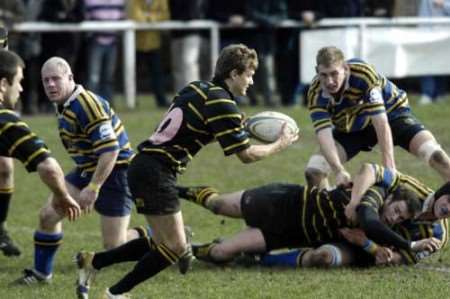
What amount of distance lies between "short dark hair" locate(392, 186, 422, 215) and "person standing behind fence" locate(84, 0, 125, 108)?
31.3 feet

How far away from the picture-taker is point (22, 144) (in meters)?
7.27

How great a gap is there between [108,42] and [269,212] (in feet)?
30.1

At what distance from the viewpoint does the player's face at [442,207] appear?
8.75m

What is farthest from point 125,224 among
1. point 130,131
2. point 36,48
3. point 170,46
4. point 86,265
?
point 170,46

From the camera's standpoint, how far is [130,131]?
52.9 ft

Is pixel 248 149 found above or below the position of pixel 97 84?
above

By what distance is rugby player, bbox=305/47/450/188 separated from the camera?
31.3 ft

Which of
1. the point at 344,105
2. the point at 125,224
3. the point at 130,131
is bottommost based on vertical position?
the point at 130,131

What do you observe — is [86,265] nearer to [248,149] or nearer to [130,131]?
[248,149]

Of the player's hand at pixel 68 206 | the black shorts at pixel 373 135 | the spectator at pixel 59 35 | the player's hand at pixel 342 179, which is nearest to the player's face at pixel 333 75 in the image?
the player's hand at pixel 342 179

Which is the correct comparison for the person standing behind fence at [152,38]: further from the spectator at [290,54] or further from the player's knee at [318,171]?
the player's knee at [318,171]

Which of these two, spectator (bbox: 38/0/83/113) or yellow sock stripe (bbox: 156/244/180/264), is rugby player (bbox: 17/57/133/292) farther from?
spectator (bbox: 38/0/83/113)

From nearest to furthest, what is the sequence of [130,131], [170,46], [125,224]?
1. [125,224]
2. [130,131]
3. [170,46]

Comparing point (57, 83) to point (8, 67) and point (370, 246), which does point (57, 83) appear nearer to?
point (8, 67)
